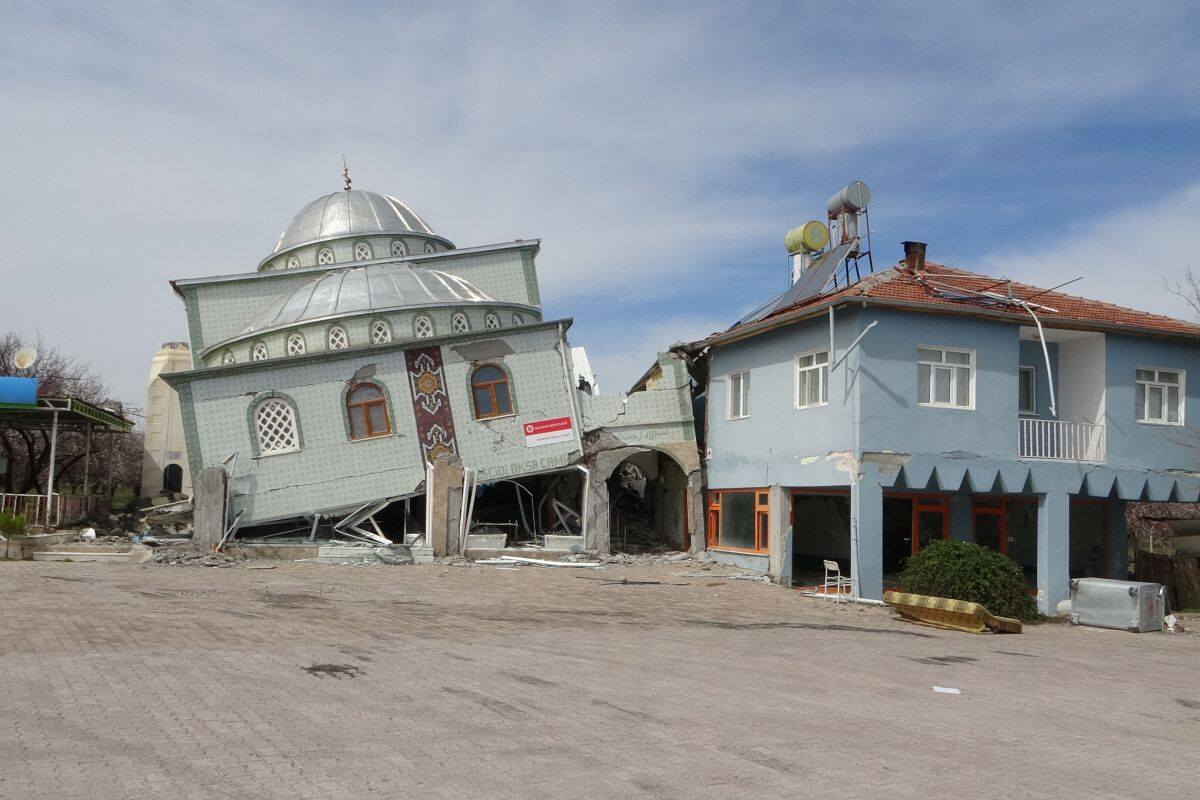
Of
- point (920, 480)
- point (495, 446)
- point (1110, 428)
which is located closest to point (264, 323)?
point (495, 446)

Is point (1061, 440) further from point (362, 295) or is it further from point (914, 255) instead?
point (362, 295)

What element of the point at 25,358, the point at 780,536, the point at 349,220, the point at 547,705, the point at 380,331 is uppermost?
the point at 349,220

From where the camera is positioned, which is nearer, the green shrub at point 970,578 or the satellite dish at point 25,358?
the green shrub at point 970,578

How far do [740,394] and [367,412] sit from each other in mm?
8634

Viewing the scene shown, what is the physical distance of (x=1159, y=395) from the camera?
65.8 feet

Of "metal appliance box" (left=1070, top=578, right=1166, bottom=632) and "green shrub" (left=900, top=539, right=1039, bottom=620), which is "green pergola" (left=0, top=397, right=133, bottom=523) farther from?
"metal appliance box" (left=1070, top=578, right=1166, bottom=632)

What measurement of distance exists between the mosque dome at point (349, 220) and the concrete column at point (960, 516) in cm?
1890

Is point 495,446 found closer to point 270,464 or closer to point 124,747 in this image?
point 270,464

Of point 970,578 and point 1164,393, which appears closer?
point 970,578

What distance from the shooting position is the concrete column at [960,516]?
1973 cm

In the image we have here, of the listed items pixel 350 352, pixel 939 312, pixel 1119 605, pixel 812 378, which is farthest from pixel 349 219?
pixel 1119 605

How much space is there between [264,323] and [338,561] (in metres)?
7.32

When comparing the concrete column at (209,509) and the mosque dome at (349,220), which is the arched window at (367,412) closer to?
the concrete column at (209,509)

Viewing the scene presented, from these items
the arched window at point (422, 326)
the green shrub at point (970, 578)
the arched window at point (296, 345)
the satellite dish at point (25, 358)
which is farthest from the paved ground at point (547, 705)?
the satellite dish at point (25, 358)
